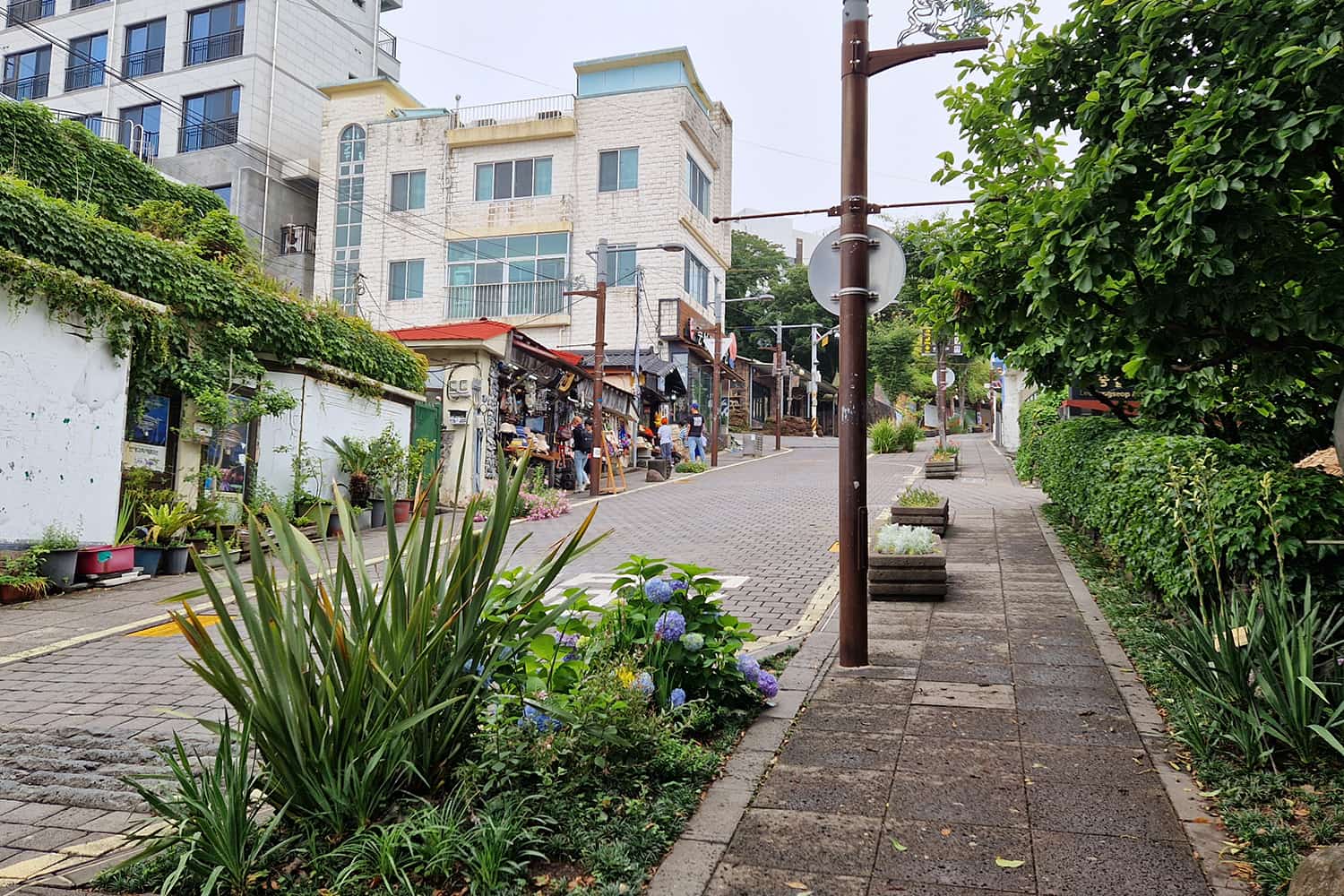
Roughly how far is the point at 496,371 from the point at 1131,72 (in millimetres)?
17255

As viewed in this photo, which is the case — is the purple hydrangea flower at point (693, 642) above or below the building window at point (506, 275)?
below

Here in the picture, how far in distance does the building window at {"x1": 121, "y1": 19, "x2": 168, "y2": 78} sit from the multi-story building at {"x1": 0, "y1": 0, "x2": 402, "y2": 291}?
0.03m

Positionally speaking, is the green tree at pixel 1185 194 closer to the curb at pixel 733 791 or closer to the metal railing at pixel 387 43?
the curb at pixel 733 791

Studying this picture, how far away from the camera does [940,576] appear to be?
8141 mm

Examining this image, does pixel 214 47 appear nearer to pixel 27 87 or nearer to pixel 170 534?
pixel 27 87

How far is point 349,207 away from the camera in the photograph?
33750mm

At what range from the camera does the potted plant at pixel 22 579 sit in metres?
9.19

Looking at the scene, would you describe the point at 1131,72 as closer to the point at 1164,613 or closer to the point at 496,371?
the point at 1164,613

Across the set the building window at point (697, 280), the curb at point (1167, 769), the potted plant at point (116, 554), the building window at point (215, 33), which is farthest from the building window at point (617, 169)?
the curb at point (1167, 769)

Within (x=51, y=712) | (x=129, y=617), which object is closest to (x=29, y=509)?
(x=129, y=617)

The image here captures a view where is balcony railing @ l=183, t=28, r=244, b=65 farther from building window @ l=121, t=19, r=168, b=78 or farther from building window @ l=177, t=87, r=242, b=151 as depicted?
building window @ l=121, t=19, r=168, b=78

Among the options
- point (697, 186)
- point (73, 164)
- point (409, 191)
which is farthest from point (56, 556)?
point (697, 186)

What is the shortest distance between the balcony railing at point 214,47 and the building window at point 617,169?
13.3 m

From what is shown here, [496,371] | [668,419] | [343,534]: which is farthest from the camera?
[668,419]
